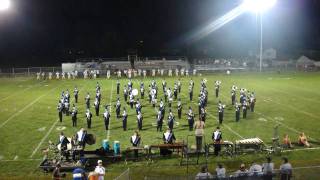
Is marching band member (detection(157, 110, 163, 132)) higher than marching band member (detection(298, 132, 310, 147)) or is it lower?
higher

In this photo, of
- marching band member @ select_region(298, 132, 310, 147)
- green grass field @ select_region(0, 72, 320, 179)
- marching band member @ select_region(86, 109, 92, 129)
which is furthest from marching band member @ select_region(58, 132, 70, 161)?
marching band member @ select_region(298, 132, 310, 147)

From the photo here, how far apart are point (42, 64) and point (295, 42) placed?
37.5m

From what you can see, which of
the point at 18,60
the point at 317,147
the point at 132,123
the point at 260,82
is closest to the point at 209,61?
the point at 260,82

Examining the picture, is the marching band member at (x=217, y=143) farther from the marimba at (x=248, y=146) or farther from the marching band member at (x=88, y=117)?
the marching band member at (x=88, y=117)

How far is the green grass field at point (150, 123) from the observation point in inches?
598

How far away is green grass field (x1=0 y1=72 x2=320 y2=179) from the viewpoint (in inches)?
598

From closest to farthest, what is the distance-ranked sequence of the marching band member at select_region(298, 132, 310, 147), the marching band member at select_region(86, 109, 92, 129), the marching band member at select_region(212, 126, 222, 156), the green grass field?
the green grass field, the marching band member at select_region(212, 126, 222, 156), the marching band member at select_region(298, 132, 310, 147), the marching band member at select_region(86, 109, 92, 129)

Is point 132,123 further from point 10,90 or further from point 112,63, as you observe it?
point 112,63

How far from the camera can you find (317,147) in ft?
55.7

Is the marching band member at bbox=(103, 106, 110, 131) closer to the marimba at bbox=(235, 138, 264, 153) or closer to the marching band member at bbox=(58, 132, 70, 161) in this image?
the marching band member at bbox=(58, 132, 70, 161)

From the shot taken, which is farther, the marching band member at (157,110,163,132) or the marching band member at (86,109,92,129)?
the marching band member at (86,109,92,129)

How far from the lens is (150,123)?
22.3 m

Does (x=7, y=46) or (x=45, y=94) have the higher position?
(x=7, y=46)

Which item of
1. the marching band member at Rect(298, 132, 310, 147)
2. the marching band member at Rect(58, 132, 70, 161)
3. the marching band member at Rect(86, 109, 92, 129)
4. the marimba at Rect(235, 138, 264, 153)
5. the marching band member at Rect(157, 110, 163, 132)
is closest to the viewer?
the marching band member at Rect(58, 132, 70, 161)
